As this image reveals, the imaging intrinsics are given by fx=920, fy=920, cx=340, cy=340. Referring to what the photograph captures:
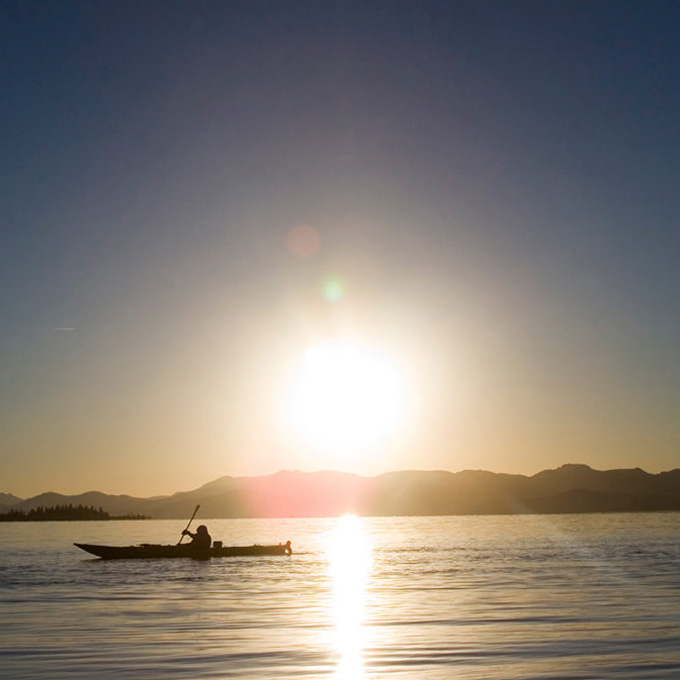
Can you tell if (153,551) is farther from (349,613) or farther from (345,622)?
(345,622)

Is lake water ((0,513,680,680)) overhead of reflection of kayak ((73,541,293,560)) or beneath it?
beneath

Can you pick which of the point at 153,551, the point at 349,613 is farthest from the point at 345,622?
the point at 153,551

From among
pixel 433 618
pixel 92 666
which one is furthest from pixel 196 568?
pixel 92 666

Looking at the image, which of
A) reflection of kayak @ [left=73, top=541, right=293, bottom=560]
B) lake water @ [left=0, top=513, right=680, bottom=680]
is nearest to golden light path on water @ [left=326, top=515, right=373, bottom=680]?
lake water @ [left=0, top=513, right=680, bottom=680]

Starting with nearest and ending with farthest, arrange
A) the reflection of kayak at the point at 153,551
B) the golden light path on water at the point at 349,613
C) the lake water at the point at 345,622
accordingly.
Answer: the golden light path on water at the point at 349,613
the lake water at the point at 345,622
the reflection of kayak at the point at 153,551

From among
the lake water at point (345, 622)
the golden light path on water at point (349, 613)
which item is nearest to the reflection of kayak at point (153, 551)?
the lake water at point (345, 622)

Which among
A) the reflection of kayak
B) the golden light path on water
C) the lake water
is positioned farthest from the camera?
the reflection of kayak

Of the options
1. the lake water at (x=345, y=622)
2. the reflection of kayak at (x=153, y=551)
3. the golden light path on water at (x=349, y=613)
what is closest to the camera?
the golden light path on water at (x=349, y=613)

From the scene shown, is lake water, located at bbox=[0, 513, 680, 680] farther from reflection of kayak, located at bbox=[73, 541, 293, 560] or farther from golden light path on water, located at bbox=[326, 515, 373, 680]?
reflection of kayak, located at bbox=[73, 541, 293, 560]

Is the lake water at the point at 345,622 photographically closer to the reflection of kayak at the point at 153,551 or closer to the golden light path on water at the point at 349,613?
the golden light path on water at the point at 349,613

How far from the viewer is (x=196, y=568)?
238ft

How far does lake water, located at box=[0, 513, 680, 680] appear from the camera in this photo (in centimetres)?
2436

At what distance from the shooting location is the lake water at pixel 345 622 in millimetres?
24359

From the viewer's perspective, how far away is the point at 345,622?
34.3 metres
